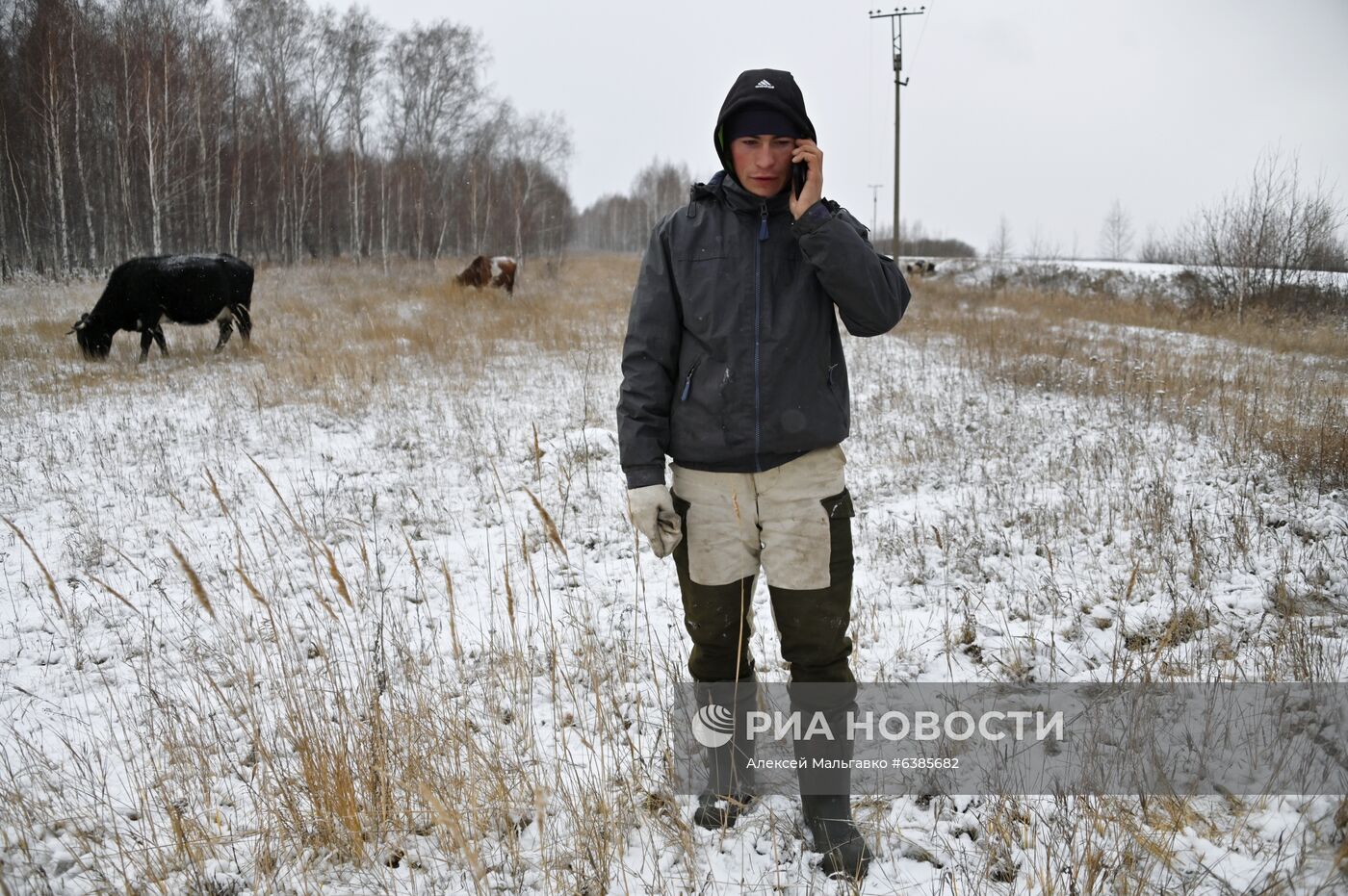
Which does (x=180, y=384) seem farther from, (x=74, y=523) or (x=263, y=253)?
(x=263, y=253)

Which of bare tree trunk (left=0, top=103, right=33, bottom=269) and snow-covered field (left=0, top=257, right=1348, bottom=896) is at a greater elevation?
bare tree trunk (left=0, top=103, right=33, bottom=269)

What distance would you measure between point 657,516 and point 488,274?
17.1 meters

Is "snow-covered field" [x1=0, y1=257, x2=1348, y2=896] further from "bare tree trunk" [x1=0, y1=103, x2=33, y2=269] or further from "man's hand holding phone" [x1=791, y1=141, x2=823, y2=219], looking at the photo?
"bare tree trunk" [x1=0, y1=103, x2=33, y2=269]

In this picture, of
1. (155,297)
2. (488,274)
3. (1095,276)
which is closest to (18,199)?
(488,274)

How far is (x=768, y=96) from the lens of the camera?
1791mm

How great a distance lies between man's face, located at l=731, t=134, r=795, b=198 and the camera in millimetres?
1816

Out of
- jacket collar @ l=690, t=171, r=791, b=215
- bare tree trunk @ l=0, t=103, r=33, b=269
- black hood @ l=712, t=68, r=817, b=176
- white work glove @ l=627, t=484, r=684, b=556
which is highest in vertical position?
bare tree trunk @ l=0, t=103, r=33, b=269

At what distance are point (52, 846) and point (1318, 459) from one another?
6.86 meters

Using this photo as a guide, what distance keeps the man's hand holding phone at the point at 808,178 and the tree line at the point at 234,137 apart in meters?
19.8

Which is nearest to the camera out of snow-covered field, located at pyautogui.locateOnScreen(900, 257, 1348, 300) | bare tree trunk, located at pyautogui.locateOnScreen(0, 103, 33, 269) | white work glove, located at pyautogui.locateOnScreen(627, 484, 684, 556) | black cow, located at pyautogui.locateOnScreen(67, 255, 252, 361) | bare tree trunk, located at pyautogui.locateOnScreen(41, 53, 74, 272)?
white work glove, located at pyautogui.locateOnScreen(627, 484, 684, 556)

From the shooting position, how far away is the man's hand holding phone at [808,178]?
5.69 feet

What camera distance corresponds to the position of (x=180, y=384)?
27.0 ft

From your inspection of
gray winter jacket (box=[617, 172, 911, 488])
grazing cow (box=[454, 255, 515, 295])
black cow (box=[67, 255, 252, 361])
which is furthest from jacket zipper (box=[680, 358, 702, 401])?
grazing cow (box=[454, 255, 515, 295])

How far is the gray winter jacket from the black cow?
10268 mm
